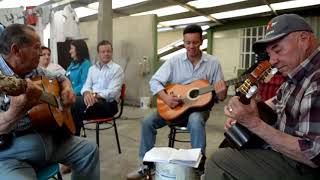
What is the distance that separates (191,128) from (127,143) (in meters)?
1.54

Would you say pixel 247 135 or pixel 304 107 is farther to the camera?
pixel 247 135

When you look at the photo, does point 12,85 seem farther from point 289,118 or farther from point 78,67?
point 78,67

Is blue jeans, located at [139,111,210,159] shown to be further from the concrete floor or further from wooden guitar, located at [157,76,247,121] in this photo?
the concrete floor

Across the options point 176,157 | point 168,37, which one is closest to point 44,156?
point 176,157

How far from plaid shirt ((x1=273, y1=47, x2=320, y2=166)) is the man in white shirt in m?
1.92

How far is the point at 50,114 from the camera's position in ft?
5.81

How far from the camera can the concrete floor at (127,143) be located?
3.05 metres

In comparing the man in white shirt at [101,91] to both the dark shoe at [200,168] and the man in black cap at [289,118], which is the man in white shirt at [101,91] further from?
the man in black cap at [289,118]

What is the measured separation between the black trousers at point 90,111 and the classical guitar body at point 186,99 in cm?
62

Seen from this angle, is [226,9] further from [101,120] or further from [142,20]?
[101,120]

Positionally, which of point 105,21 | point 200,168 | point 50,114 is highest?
point 105,21

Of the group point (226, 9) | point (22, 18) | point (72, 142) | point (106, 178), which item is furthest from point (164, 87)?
point (226, 9)

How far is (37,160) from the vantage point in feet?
5.63

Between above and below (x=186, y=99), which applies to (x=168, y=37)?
above
